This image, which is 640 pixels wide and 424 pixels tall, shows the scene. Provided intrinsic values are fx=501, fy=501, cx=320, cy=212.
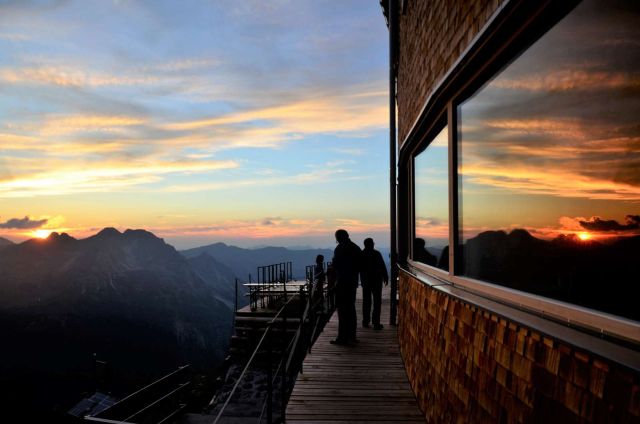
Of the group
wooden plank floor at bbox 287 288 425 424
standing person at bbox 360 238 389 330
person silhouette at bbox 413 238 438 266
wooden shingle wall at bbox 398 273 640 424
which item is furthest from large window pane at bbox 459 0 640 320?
standing person at bbox 360 238 389 330

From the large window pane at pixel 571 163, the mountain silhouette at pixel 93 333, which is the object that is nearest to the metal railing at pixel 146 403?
the large window pane at pixel 571 163

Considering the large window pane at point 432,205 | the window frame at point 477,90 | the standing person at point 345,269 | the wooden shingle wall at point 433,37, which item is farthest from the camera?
the standing person at point 345,269

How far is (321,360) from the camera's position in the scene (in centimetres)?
756

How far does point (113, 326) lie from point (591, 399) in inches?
5741

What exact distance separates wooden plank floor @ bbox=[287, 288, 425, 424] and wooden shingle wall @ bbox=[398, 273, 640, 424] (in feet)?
1.94

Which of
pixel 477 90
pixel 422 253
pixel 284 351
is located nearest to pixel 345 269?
pixel 422 253

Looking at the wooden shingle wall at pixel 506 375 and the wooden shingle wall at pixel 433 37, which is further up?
the wooden shingle wall at pixel 433 37

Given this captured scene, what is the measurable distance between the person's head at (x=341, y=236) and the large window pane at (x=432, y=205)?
1.60 metres

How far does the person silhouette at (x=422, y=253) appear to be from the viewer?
17.3 feet

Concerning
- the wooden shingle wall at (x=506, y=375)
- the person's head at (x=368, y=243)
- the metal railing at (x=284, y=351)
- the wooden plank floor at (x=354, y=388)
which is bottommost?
the wooden plank floor at (x=354, y=388)

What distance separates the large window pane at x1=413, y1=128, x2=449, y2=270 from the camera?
4.54 metres

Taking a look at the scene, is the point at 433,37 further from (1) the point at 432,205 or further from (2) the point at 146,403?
(2) the point at 146,403

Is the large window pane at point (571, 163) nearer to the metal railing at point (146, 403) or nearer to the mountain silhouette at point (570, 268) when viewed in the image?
the mountain silhouette at point (570, 268)

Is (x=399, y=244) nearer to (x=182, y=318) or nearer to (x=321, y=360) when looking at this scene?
(x=321, y=360)
